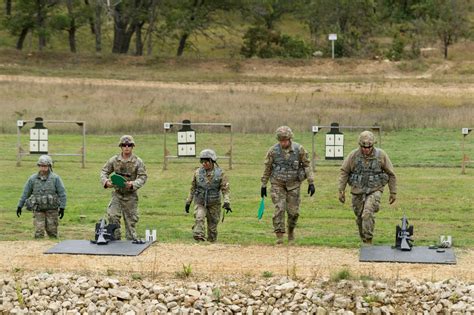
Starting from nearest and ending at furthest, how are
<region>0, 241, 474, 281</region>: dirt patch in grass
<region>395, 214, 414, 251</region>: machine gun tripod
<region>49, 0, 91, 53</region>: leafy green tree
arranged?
<region>0, 241, 474, 281</region>: dirt patch in grass → <region>395, 214, 414, 251</region>: machine gun tripod → <region>49, 0, 91, 53</region>: leafy green tree

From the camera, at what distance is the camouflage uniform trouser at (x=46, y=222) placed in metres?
17.5

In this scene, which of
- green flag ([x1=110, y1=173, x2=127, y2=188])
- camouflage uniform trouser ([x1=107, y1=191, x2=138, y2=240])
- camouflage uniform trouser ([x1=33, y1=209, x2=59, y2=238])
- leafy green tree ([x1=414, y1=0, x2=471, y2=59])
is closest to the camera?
green flag ([x1=110, y1=173, x2=127, y2=188])

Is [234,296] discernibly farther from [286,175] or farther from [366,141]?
[366,141]

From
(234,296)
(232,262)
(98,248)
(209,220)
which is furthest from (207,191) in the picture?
(234,296)

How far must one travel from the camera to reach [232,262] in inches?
581

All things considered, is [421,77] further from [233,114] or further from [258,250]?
[258,250]

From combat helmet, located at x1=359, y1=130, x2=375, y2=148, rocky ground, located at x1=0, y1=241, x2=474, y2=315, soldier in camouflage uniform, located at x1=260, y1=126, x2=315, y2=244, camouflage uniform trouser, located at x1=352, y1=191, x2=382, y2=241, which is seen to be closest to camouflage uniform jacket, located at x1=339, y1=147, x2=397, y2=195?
camouflage uniform trouser, located at x1=352, y1=191, x2=382, y2=241

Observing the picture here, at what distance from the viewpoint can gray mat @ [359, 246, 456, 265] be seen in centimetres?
1453

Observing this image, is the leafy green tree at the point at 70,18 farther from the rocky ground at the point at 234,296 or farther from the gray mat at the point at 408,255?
the rocky ground at the point at 234,296

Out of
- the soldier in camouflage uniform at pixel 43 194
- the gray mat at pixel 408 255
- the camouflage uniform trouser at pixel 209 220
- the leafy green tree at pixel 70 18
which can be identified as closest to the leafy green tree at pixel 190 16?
the leafy green tree at pixel 70 18

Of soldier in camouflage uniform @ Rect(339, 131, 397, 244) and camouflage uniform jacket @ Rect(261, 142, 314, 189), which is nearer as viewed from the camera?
soldier in camouflage uniform @ Rect(339, 131, 397, 244)

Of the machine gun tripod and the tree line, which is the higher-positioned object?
the tree line

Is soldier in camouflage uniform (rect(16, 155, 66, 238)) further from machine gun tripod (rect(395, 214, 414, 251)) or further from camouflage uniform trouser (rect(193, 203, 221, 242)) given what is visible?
machine gun tripod (rect(395, 214, 414, 251))

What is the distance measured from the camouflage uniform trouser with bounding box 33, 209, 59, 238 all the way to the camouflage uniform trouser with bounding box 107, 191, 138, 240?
1.18m
